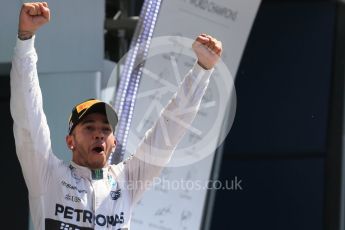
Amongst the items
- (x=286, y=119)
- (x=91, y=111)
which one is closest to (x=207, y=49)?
(x=91, y=111)

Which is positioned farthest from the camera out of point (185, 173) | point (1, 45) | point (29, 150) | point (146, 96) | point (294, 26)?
point (294, 26)

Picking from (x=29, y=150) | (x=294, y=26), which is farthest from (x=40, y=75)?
(x=294, y=26)

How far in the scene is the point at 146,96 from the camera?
162 inches

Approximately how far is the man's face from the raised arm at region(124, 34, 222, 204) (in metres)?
0.12

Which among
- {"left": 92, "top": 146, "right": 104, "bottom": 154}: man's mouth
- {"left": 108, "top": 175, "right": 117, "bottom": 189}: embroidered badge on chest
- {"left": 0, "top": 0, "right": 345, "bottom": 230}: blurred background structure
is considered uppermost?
{"left": 92, "top": 146, "right": 104, "bottom": 154}: man's mouth

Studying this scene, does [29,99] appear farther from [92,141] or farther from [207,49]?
[207,49]

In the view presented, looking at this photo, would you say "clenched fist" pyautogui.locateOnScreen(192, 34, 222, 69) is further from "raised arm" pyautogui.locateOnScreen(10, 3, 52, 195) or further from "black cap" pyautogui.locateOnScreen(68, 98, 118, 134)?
"raised arm" pyautogui.locateOnScreen(10, 3, 52, 195)

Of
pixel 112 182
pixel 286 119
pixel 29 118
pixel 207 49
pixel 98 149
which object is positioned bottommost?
pixel 286 119

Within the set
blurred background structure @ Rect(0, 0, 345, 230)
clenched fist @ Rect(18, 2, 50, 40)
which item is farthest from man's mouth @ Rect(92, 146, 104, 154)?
blurred background structure @ Rect(0, 0, 345, 230)

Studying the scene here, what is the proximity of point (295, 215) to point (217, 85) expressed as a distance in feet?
5.58

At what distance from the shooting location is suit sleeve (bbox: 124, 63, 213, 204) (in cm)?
250

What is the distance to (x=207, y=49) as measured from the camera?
2467 mm

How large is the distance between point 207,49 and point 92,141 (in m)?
0.45

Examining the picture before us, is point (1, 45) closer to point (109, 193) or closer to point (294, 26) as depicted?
point (109, 193)
